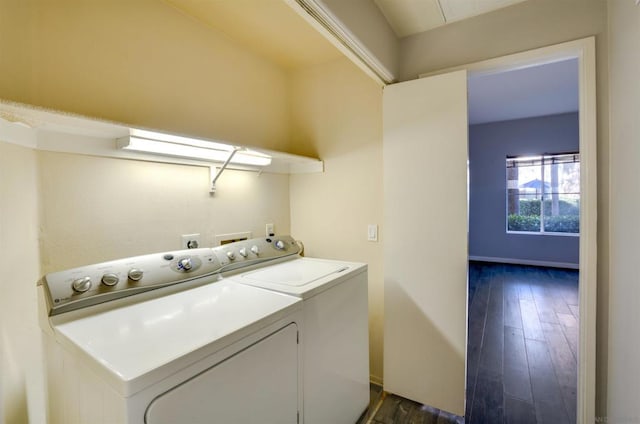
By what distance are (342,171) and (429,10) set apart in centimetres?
110

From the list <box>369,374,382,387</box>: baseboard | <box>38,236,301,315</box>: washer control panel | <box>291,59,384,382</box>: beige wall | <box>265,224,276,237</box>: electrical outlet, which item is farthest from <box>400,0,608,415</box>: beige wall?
<box>38,236,301,315</box>: washer control panel

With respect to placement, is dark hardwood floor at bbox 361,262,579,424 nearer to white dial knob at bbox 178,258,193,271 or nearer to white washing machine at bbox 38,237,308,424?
white washing machine at bbox 38,237,308,424

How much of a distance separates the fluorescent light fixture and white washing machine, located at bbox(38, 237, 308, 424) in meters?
0.51

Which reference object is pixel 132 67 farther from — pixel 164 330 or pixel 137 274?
pixel 164 330

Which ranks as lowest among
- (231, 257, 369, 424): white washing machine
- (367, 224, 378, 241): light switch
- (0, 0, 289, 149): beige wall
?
(231, 257, 369, 424): white washing machine

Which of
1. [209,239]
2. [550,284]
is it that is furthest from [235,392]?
[550,284]

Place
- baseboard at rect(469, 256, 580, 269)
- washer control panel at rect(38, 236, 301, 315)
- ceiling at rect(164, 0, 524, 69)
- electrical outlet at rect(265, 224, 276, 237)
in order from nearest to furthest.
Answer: washer control panel at rect(38, 236, 301, 315)
ceiling at rect(164, 0, 524, 69)
electrical outlet at rect(265, 224, 276, 237)
baseboard at rect(469, 256, 580, 269)

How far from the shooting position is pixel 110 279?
3.48 ft

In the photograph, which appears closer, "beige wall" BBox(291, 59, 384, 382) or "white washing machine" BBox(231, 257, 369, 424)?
"white washing machine" BBox(231, 257, 369, 424)

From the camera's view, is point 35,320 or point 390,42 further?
point 390,42

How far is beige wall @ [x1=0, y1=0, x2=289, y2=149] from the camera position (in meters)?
1.09

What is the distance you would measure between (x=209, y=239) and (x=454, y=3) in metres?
1.96

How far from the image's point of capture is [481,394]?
1891mm

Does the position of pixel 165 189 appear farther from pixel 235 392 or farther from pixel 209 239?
pixel 235 392
